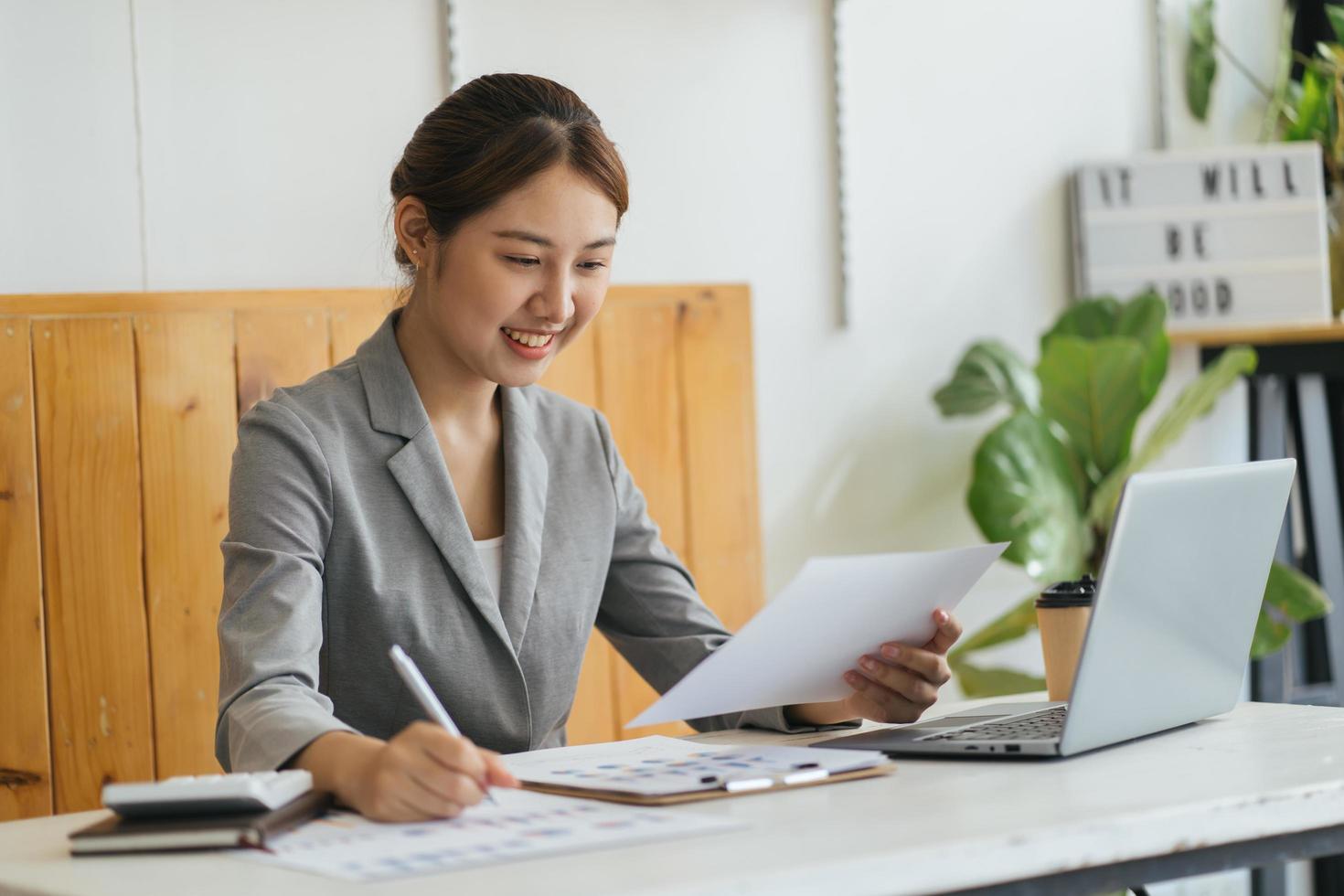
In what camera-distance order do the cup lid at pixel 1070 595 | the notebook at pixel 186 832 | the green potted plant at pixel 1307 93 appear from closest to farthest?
the notebook at pixel 186 832 → the cup lid at pixel 1070 595 → the green potted plant at pixel 1307 93

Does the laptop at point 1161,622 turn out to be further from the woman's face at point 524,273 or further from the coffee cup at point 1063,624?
the woman's face at point 524,273

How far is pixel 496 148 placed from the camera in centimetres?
152

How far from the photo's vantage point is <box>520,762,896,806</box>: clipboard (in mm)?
1037

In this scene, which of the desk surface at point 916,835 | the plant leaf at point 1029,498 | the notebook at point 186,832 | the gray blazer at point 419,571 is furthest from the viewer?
the plant leaf at point 1029,498

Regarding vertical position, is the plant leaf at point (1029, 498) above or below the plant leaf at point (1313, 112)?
below

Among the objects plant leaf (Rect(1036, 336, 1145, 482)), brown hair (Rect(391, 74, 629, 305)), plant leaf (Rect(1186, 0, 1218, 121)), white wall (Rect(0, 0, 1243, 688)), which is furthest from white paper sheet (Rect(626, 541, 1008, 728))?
plant leaf (Rect(1186, 0, 1218, 121))

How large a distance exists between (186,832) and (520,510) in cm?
68

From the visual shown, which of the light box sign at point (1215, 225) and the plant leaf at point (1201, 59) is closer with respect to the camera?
the light box sign at point (1215, 225)

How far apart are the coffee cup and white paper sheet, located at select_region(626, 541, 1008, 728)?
174mm

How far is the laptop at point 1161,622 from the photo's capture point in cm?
112

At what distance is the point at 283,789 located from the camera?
3.31 ft

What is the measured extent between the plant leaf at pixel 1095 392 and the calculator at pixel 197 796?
178cm

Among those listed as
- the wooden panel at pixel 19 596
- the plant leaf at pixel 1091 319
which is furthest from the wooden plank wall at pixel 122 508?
the plant leaf at pixel 1091 319

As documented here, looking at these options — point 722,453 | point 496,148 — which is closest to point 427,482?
point 496,148
